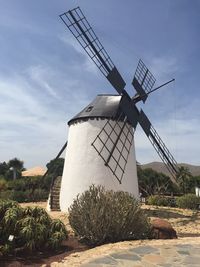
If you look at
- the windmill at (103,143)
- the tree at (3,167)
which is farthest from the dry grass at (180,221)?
the tree at (3,167)

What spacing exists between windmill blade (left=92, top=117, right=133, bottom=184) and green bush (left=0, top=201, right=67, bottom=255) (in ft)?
27.5

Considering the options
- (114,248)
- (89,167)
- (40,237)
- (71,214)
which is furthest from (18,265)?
(89,167)

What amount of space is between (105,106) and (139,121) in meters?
2.45

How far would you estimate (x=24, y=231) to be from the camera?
8.96m

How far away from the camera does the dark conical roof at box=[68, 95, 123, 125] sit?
19.3m

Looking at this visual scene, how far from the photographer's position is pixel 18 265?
805cm

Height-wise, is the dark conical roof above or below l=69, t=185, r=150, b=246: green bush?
above

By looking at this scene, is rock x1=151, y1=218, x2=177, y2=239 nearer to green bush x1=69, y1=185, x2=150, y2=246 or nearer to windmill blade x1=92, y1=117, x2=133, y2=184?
green bush x1=69, y1=185, x2=150, y2=246

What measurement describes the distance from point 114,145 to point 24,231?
985 cm

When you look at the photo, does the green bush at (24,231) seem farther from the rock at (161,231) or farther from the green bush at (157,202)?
the green bush at (157,202)

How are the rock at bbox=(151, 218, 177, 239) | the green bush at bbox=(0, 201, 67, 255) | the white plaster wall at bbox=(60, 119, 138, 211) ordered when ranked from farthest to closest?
the white plaster wall at bbox=(60, 119, 138, 211)
the rock at bbox=(151, 218, 177, 239)
the green bush at bbox=(0, 201, 67, 255)

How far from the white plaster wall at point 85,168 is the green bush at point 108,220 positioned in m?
7.34

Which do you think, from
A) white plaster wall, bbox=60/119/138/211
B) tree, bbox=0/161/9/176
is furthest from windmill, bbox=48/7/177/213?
tree, bbox=0/161/9/176

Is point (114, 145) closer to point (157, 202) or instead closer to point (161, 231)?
point (161, 231)
